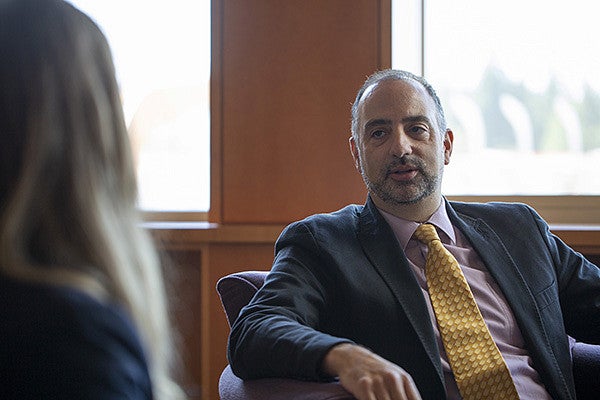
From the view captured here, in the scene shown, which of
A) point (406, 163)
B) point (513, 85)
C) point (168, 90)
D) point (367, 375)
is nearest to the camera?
point (367, 375)

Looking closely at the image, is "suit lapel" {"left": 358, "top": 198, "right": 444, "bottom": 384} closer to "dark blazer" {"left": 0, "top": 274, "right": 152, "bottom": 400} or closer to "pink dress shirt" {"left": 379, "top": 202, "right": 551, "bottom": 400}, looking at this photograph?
"pink dress shirt" {"left": 379, "top": 202, "right": 551, "bottom": 400}

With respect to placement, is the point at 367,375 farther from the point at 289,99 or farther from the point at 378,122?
the point at 289,99

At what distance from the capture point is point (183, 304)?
10.4 ft

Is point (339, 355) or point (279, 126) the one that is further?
point (279, 126)

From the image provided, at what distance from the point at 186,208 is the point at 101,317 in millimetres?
2747

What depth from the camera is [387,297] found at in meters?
1.83

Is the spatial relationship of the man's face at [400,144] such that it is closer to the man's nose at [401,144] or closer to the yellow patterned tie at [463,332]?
the man's nose at [401,144]

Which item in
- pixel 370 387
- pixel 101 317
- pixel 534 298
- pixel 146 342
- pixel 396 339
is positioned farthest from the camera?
pixel 534 298

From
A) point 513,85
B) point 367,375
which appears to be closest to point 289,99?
point 513,85

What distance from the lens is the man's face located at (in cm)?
206

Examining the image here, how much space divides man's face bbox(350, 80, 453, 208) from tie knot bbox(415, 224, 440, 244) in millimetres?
77

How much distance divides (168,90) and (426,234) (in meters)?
1.82

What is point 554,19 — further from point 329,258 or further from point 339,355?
point 339,355

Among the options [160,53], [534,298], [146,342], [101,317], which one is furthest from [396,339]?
[160,53]
